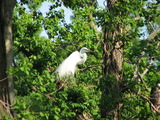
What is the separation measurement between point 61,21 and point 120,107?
2.70m

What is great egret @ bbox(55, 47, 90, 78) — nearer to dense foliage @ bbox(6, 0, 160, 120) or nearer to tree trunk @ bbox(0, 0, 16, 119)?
dense foliage @ bbox(6, 0, 160, 120)

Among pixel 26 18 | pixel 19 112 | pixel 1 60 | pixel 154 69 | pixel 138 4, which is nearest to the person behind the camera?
pixel 19 112

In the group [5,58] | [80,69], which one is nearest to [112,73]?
[80,69]

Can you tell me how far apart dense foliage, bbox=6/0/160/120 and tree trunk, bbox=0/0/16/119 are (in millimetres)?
197

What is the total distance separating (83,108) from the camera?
674cm

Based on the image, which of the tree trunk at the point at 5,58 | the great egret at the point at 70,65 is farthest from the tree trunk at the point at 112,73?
the tree trunk at the point at 5,58

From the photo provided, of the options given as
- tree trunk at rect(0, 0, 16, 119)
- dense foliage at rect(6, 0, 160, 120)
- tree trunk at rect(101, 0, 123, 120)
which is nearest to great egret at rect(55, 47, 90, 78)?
dense foliage at rect(6, 0, 160, 120)

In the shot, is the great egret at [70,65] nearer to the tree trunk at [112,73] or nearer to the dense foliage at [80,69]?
the dense foliage at [80,69]

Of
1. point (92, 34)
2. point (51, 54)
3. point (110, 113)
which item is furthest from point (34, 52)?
point (110, 113)

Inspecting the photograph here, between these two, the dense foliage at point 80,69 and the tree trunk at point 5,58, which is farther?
the dense foliage at point 80,69

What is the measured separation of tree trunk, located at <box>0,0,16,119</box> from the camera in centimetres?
467

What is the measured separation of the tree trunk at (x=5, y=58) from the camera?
15.3ft

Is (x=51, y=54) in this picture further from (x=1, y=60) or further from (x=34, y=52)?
(x=1, y=60)

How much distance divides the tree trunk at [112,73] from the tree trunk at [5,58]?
179 cm
